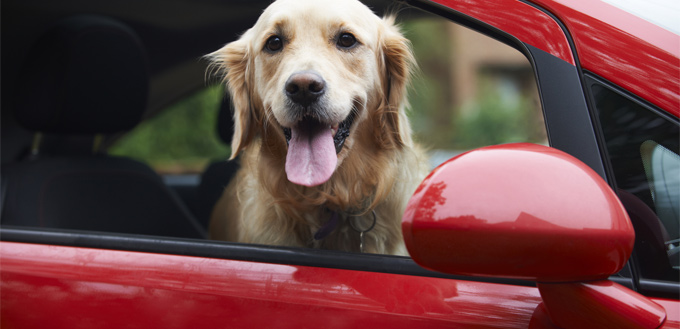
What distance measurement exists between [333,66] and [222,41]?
1475 millimetres

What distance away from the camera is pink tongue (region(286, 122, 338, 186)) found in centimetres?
177

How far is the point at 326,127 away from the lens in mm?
1942

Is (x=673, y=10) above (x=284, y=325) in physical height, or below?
above

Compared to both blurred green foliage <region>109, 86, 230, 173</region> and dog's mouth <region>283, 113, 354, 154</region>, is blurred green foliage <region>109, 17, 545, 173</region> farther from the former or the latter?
dog's mouth <region>283, 113, 354, 154</region>

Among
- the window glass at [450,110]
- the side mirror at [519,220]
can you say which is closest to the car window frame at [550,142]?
the side mirror at [519,220]

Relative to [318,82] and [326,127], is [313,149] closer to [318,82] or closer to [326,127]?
[326,127]

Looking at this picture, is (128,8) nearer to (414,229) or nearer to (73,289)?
(73,289)

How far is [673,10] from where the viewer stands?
125cm

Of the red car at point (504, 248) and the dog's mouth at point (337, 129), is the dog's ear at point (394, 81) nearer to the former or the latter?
the dog's mouth at point (337, 129)

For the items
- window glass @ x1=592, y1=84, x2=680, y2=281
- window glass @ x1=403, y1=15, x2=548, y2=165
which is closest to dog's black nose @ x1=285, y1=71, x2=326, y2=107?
window glass @ x1=592, y1=84, x2=680, y2=281

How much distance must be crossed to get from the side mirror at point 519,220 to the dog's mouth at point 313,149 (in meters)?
0.80

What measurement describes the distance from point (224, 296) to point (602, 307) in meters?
0.74

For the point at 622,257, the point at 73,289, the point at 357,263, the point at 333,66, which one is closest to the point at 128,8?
the point at 333,66

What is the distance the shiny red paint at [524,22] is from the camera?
122 centimetres
